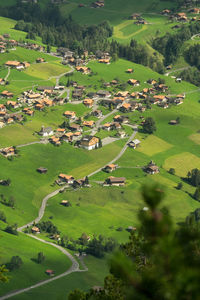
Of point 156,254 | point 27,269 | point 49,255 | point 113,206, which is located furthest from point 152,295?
point 113,206

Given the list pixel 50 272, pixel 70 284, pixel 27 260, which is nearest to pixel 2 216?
pixel 27 260

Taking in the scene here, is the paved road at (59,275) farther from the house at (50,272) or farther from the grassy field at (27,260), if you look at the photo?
the house at (50,272)

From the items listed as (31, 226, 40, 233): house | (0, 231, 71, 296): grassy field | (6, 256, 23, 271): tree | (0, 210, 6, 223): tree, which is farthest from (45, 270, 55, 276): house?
(0, 210, 6, 223): tree

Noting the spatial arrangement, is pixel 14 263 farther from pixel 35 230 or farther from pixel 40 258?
pixel 35 230

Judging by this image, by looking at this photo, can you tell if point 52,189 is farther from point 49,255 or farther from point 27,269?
point 27,269

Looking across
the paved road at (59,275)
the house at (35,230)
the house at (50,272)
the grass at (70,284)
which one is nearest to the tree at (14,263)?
the house at (50,272)

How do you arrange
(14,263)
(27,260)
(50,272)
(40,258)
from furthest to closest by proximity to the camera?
(40,258)
(27,260)
(50,272)
(14,263)

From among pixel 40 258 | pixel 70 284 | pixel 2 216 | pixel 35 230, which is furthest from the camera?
pixel 2 216

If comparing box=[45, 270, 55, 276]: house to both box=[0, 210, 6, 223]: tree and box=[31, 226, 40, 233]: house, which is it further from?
box=[0, 210, 6, 223]: tree
